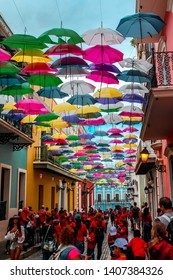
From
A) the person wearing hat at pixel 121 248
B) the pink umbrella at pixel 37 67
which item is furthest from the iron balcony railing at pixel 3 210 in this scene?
the person wearing hat at pixel 121 248

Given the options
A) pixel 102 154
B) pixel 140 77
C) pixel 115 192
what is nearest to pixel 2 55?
pixel 140 77

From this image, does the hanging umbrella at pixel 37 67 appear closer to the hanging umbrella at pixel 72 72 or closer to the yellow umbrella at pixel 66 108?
the hanging umbrella at pixel 72 72

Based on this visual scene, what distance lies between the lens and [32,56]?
872 cm

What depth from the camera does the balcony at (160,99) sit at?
326 inches

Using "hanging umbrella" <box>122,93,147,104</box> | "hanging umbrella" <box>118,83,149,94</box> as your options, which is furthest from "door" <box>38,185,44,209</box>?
"hanging umbrella" <box>118,83,149,94</box>

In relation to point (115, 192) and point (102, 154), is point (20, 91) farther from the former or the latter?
point (115, 192)

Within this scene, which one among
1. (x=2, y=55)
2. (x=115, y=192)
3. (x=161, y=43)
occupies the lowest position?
(x=115, y=192)

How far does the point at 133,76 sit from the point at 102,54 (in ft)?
3.98

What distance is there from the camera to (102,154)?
28.2 meters

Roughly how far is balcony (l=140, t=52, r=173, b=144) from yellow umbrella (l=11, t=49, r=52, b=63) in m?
2.85

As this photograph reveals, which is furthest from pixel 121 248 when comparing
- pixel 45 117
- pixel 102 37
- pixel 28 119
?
pixel 28 119

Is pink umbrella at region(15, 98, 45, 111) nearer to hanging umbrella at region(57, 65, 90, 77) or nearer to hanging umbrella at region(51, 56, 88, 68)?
hanging umbrella at region(57, 65, 90, 77)

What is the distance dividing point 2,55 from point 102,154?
2046 cm

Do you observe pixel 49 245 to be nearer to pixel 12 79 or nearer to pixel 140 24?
pixel 12 79
